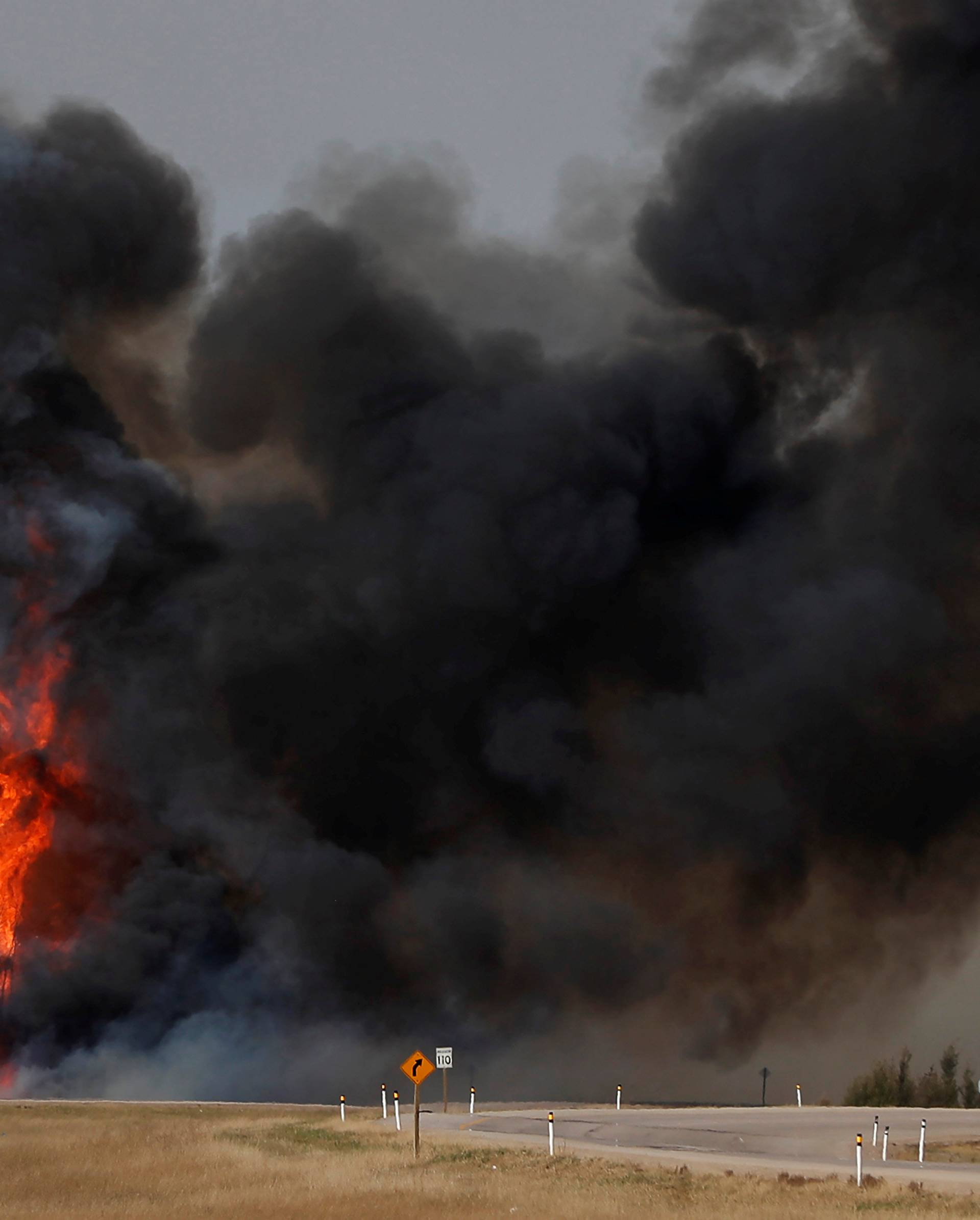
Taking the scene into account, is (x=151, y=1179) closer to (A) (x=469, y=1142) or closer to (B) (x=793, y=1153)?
(A) (x=469, y=1142)

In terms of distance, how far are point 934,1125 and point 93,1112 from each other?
39612 mm

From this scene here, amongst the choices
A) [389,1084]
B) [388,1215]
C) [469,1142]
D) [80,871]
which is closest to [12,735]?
[80,871]

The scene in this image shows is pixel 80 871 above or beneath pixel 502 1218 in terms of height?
above

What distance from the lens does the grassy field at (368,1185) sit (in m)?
30.5

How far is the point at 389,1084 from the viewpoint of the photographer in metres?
97.5

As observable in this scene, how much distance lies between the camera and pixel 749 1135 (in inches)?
2222

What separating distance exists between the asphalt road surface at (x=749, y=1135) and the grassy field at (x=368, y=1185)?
128 inches

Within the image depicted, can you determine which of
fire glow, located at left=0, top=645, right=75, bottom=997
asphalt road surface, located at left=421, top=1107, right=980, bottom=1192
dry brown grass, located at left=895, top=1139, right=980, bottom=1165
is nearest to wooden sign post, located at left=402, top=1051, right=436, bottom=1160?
asphalt road surface, located at left=421, top=1107, right=980, bottom=1192

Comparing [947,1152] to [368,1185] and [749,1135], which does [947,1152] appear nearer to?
[749,1135]

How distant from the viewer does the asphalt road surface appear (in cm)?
4100

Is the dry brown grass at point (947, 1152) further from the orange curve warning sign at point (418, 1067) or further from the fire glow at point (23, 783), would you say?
the fire glow at point (23, 783)

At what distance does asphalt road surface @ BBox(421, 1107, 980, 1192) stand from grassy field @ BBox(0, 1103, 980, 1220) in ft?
10.7

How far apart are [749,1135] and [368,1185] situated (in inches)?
1008

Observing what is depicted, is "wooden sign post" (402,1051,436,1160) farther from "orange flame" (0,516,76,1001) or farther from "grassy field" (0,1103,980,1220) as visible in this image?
"orange flame" (0,516,76,1001)
